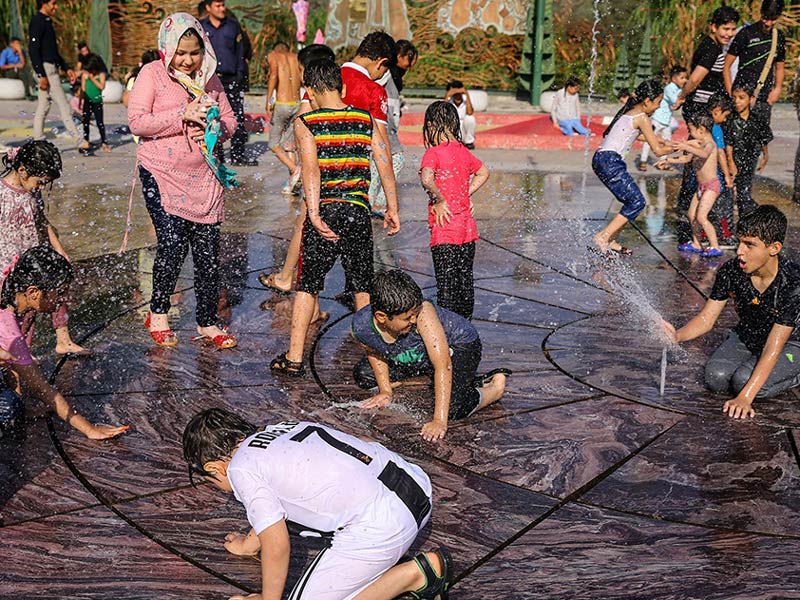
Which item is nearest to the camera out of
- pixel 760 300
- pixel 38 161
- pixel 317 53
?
pixel 760 300

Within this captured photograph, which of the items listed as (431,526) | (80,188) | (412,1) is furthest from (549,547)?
(412,1)

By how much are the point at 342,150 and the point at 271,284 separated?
72.6 inches

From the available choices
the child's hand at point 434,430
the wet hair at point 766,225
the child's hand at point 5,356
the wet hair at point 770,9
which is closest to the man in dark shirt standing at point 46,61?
the wet hair at point 770,9

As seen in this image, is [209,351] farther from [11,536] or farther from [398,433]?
[11,536]

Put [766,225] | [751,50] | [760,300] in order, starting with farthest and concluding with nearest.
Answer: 1. [751,50]
2. [760,300]
3. [766,225]

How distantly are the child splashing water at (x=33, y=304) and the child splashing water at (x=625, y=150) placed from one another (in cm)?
468

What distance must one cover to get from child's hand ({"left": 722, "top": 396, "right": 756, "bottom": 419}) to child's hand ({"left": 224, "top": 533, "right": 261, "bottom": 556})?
2.46 m

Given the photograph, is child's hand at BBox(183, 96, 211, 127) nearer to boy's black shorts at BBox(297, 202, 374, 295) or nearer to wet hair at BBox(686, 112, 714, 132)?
boy's black shorts at BBox(297, 202, 374, 295)

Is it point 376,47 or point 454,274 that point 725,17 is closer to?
point 376,47

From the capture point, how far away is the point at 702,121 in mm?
8117

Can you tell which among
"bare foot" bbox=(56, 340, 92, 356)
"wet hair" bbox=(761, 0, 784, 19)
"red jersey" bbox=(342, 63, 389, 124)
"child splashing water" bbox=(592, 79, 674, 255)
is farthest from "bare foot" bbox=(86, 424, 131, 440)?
"wet hair" bbox=(761, 0, 784, 19)

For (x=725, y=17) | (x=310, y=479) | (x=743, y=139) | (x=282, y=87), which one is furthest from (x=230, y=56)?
(x=310, y=479)

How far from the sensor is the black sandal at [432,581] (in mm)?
3357

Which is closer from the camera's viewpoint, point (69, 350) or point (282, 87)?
point (69, 350)
